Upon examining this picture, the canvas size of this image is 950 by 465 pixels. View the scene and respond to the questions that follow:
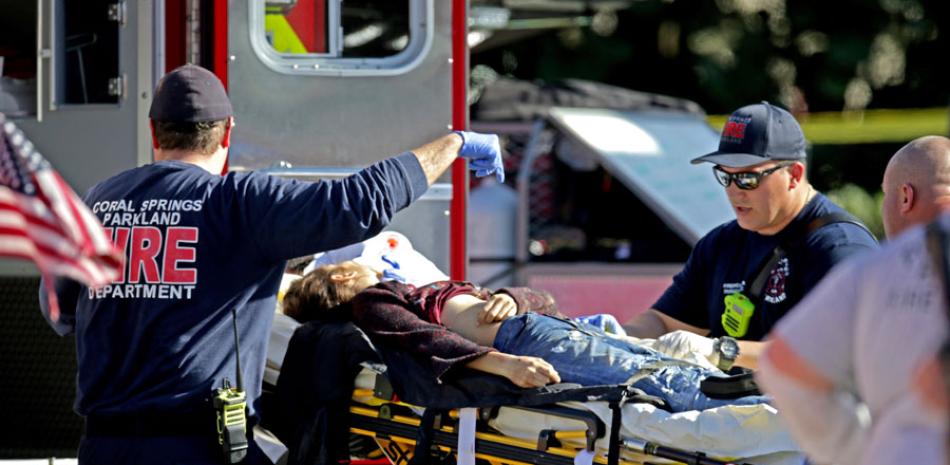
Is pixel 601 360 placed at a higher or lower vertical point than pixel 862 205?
higher

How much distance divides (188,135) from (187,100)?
3.8 inches

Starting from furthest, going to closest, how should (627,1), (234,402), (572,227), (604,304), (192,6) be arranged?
(627,1) < (572,227) < (604,304) < (192,6) < (234,402)

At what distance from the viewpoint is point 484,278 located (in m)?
10.3

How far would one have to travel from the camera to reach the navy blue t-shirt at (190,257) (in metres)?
3.73

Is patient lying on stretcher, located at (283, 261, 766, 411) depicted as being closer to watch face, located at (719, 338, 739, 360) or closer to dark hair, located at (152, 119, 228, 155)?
watch face, located at (719, 338, 739, 360)

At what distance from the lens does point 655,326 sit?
491 centimetres

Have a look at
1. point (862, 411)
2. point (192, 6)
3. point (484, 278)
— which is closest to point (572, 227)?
point (484, 278)

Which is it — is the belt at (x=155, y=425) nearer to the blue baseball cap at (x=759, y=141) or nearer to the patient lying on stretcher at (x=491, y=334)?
the patient lying on stretcher at (x=491, y=334)

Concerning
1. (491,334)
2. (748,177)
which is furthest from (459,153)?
(748,177)

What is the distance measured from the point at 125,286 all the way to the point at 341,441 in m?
0.97

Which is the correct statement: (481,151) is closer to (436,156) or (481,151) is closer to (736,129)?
(436,156)

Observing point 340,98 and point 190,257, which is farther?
point 340,98

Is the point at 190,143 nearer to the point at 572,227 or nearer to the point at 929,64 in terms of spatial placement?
the point at 572,227

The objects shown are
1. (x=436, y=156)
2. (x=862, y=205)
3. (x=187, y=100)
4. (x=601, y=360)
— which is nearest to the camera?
(x=187, y=100)
